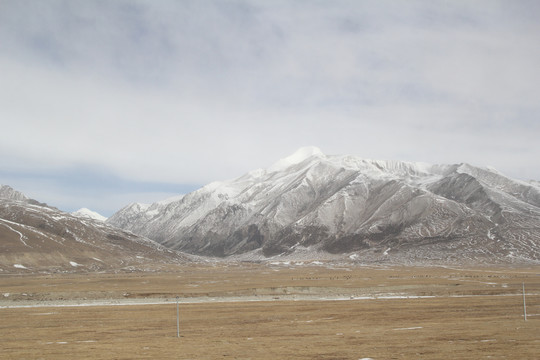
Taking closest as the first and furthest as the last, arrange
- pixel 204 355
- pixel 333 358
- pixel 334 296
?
1. pixel 333 358
2. pixel 204 355
3. pixel 334 296

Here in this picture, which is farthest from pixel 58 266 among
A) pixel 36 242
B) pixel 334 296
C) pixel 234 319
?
pixel 234 319

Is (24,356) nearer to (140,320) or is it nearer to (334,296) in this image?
(140,320)

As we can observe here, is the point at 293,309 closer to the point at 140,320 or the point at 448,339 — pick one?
the point at 140,320

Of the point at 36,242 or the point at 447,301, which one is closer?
the point at 447,301

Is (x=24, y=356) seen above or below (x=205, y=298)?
above

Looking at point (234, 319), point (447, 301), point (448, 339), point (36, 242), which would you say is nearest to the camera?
point (448, 339)

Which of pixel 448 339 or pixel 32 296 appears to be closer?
pixel 448 339

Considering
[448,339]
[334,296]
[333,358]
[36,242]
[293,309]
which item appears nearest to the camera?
[333,358]

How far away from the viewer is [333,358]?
79.8 ft

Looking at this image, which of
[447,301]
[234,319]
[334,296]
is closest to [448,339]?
[234,319]

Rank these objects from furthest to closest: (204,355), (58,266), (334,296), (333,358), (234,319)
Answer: (58,266)
(334,296)
(234,319)
(204,355)
(333,358)

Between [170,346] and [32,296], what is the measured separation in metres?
53.2

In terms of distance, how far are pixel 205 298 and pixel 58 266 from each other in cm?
12987

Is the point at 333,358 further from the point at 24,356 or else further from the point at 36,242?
the point at 36,242
